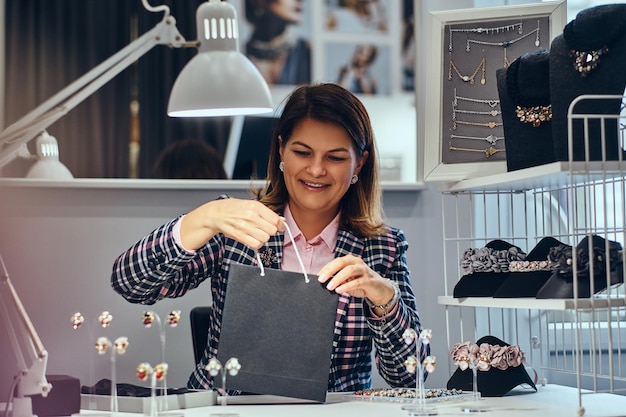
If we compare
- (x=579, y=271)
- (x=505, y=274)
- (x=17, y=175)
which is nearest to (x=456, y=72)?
(x=505, y=274)

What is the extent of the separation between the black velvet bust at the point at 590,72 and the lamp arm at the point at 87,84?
1.29 m

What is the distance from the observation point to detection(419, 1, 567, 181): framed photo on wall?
2.01 meters

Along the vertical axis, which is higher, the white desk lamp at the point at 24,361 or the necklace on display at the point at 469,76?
the necklace on display at the point at 469,76

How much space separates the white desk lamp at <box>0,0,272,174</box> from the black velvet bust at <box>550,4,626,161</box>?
3.06 feet

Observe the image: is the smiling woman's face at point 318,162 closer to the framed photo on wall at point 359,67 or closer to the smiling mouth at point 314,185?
the smiling mouth at point 314,185

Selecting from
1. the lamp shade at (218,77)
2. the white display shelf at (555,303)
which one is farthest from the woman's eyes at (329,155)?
the white display shelf at (555,303)

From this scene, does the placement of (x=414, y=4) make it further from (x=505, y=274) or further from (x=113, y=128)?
(x=505, y=274)

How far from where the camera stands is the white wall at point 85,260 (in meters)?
2.63

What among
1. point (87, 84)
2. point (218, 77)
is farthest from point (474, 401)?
point (87, 84)

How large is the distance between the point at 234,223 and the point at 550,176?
58 centimetres

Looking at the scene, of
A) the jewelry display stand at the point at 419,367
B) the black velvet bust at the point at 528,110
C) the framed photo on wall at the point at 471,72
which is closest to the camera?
the jewelry display stand at the point at 419,367

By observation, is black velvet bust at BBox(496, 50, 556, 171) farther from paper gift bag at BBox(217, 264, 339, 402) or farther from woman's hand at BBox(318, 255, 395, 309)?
paper gift bag at BBox(217, 264, 339, 402)

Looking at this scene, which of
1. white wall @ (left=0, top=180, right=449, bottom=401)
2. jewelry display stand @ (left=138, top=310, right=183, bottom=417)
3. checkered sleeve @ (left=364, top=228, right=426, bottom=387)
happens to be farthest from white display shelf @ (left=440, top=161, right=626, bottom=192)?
white wall @ (left=0, top=180, right=449, bottom=401)

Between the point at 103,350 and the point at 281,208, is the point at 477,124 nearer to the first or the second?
the point at 281,208
